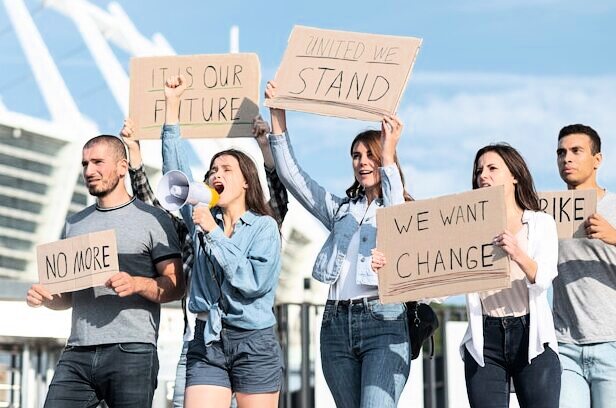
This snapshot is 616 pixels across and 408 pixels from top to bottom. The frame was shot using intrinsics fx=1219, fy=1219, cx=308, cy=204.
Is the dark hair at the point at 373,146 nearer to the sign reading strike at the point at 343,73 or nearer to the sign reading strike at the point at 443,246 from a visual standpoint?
the sign reading strike at the point at 343,73

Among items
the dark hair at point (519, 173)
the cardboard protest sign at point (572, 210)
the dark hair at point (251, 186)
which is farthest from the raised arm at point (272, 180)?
the cardboard protest sign at point (572, 210)

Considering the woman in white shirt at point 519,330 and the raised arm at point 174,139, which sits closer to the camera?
the woman in white shirt at point 519,330

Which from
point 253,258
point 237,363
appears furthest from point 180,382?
point 253,258

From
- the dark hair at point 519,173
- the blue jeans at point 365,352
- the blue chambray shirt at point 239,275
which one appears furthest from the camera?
the dark hair at point 519,173

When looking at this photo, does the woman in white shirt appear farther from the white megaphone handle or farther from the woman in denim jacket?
the white megaphone handle

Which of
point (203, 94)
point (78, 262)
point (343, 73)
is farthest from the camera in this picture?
point (203, 94)

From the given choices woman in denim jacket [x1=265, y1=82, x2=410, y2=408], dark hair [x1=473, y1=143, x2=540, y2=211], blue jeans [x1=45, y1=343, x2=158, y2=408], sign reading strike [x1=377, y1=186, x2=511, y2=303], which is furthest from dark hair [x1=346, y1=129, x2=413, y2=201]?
blue jeans [x1=45, y1=343, x2=158, y2=408]

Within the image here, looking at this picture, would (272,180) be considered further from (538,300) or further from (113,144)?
(538,300)

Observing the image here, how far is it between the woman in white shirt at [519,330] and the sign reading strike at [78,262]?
5.34ft

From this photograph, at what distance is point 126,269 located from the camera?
5.71 meters

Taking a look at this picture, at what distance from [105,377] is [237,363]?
0.73 meters

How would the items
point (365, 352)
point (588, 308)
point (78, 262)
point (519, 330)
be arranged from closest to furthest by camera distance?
point (519, 330) → point (365, 352) → point (78, 262) → point (588, 308)

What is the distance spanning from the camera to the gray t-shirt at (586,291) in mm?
5734

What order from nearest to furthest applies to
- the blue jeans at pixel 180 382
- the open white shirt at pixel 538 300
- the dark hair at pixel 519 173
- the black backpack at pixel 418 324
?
1. the open white shirt at pixel 538 300
2. the dark hair at pixel 519 173
3. the black backpack at pixel 418 324
4. the blue jeans at pixel 180 382
